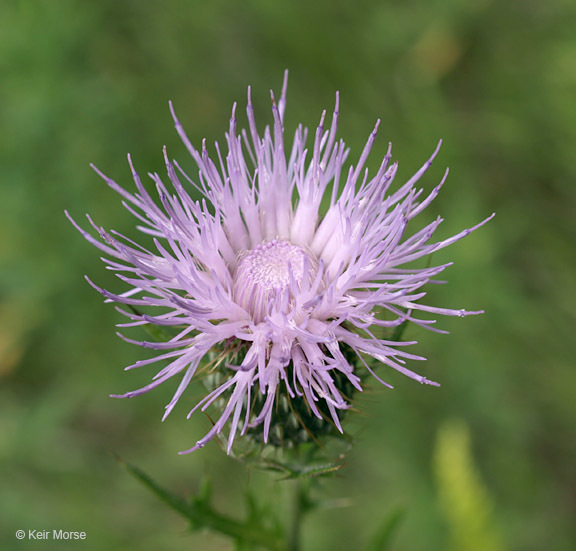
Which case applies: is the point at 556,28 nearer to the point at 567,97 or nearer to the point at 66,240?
the point at 567,97

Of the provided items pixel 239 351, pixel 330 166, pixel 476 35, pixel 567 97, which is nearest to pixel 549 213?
pixel 567 97

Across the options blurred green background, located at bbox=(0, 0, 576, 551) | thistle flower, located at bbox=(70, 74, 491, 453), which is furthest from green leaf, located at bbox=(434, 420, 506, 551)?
thistle flower, located at bbox=(70, 74, 491, 453)

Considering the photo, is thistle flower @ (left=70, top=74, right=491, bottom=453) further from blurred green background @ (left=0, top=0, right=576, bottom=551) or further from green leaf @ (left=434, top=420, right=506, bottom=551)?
blurred green background @ (left=0, top=0, right=576, bottom=551)

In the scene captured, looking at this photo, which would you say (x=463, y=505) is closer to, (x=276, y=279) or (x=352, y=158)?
(x=276, y=279)

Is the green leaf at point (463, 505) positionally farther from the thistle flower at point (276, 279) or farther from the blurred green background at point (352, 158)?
the thistle flower at point (276, 279)

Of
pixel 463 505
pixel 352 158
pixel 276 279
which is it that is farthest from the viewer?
pixel 352 158

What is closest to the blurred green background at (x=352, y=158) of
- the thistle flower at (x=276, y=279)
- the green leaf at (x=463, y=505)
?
the green leaf at (x=463, y=505)

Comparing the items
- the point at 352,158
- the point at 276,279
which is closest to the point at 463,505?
the point at 276,279
